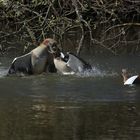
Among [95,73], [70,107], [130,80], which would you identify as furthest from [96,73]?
[70,107]

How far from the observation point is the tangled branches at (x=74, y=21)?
512 inches

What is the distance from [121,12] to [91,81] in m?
4.11

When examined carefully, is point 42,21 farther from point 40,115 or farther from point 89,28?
point 40,115

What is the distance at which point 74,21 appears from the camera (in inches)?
518

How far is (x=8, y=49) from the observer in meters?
13.0

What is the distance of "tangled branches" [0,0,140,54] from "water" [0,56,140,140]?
2.30 metres

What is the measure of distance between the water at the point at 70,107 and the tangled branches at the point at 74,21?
230 cm

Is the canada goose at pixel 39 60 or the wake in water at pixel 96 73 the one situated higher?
the canada goose at pixel 39 60

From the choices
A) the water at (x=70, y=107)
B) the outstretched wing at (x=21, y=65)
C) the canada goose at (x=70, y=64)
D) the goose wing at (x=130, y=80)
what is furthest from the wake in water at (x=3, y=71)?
the goose wing at (x=130, y=80)

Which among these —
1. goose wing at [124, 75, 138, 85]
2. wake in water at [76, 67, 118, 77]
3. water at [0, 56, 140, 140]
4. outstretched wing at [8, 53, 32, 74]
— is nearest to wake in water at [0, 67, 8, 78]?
water at [0, 56, 140, 140]

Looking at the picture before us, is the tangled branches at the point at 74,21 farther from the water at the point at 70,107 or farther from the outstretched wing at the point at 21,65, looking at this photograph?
the water at the point at 70,107

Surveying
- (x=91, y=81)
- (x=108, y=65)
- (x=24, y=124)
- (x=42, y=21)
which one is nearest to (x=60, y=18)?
(x=42, y=21)

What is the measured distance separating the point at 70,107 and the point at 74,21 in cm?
567

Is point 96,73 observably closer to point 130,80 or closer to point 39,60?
point 39,60
